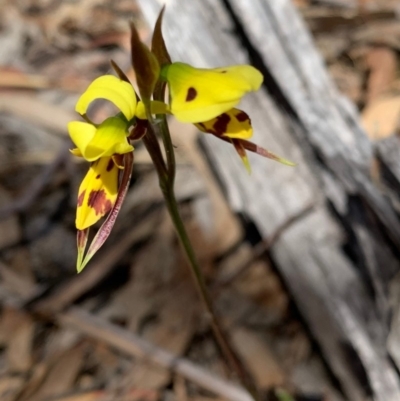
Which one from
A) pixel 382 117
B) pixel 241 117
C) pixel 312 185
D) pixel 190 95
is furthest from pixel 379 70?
pixel 190 95

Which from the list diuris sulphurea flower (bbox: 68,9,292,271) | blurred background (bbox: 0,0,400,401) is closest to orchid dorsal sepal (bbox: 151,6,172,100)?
diuris sulphurea flower (bbox: 68,9,292,271)

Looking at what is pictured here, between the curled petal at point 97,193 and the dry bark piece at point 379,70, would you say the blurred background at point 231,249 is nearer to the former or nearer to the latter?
the dry bark piece at point 379,70

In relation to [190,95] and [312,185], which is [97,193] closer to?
[190,95]

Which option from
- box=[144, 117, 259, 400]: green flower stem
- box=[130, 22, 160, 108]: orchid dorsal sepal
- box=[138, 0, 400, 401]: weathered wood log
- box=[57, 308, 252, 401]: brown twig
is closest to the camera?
box=[130, 22, 160, 108]: orchid dorsal sepal

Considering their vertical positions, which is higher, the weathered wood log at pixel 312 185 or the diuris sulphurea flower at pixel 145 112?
the diuris sulphurea flower at pixel 145 112

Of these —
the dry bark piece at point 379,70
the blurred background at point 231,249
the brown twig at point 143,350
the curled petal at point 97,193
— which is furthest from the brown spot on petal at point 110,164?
the dry bark piece at point 379,70

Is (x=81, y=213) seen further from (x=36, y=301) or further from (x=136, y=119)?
(x=36, y=301)

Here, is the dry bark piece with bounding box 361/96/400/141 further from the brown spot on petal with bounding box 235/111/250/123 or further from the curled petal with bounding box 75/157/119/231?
the curled petal with bounding box 75/157/119/231

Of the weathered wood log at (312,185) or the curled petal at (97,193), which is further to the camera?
the weathered wood log at (312,185)
